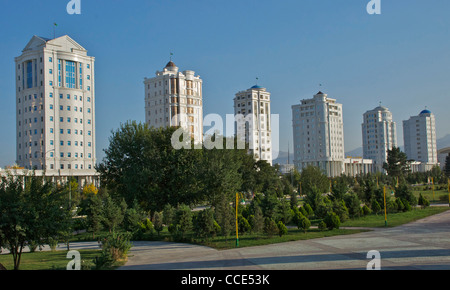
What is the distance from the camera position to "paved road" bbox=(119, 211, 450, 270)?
44.4 feet

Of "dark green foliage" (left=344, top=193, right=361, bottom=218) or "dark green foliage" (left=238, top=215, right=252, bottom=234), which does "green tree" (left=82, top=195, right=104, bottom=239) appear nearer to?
"dark green foliage" (left=238, top=215, right=252, bottom=234)

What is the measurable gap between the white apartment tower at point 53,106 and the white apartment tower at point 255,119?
145 ft

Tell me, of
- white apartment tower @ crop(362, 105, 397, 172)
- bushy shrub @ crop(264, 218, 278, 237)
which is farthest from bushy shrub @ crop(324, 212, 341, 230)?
white apartment tower @ crop(362, 105, 397, 172)

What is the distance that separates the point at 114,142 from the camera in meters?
34.7

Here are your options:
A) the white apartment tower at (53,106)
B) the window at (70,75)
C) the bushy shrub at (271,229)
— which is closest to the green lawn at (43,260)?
the bushy shrub at (271,229)

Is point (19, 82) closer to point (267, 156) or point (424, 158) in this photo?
point (267, 156)

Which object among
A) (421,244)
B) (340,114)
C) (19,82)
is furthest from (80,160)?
(340,114)

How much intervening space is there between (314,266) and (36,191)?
10.2 m

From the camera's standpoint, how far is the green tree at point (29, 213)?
1298 cm

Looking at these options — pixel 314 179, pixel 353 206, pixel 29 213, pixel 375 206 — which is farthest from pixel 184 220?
pixel 314 179

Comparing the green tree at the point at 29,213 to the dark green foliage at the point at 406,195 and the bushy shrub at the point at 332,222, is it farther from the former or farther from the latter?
the dark green foliage at the point at 406,195

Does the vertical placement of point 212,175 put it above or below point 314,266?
above

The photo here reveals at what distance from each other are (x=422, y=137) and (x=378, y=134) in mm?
33098
